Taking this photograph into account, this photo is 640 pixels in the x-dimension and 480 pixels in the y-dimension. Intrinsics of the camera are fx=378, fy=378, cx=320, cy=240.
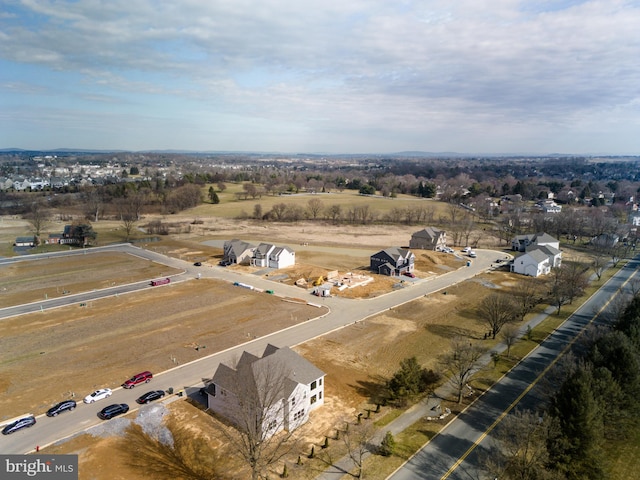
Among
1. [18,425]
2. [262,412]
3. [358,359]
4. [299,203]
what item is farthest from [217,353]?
[299,203]

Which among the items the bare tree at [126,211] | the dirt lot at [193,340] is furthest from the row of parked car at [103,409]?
the bare tree at [126,211]

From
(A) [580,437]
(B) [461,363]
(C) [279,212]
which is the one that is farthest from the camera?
(C) [279,212]

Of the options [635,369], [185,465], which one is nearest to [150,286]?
[185,465]

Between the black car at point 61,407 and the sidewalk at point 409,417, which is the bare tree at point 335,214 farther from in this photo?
the black car at point 61,407

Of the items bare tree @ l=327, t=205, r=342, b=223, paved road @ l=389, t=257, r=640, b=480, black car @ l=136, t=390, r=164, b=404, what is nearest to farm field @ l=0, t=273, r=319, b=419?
black car @ l=136, t=390, r=164, b=404

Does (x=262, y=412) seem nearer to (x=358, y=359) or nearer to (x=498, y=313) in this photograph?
(x=358, y=359)

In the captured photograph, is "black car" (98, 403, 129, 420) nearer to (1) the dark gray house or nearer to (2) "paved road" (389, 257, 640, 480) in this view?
(2) "paved road" (389, 257, 640, 480)
